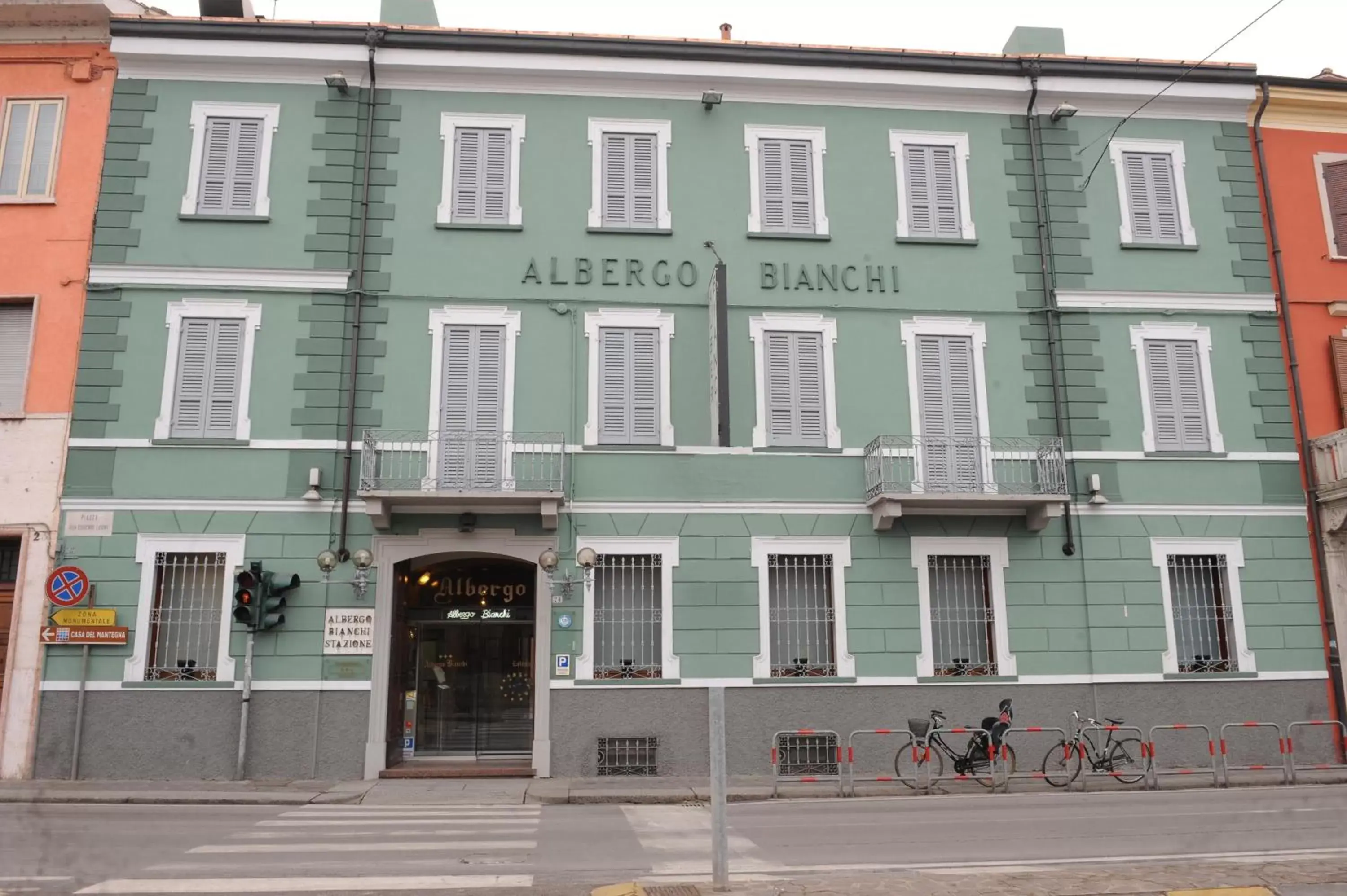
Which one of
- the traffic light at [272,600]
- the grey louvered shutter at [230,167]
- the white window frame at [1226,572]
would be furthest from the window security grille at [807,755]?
the grey louvered shutter at [230,167]

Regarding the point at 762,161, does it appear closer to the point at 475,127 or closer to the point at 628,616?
the point at 475,127

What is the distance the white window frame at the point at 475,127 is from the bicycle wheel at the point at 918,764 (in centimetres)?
1018

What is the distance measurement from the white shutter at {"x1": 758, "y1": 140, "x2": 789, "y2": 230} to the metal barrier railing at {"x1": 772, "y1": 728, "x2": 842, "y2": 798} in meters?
8.22

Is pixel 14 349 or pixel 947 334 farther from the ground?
pixel 947 334

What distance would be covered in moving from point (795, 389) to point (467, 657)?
688cm

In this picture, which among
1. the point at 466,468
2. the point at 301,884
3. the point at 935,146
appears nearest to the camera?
the point at 301,884

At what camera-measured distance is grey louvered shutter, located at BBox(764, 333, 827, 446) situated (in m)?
17.1

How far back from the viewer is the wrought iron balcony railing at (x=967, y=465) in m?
16.8

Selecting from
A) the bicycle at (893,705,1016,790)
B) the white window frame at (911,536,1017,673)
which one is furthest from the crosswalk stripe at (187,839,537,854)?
the white window frame at (911,536,1017,673)

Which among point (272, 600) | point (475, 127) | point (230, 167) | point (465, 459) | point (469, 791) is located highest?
point (475, 127)

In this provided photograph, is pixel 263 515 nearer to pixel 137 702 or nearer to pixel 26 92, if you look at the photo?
pixel 137 702

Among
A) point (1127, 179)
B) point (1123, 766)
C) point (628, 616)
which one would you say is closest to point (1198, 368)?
point (1127, 179)

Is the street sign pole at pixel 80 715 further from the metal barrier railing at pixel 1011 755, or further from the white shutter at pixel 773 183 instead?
the metal barrier railing at pixel 1011 755

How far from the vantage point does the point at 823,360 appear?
1747cm
